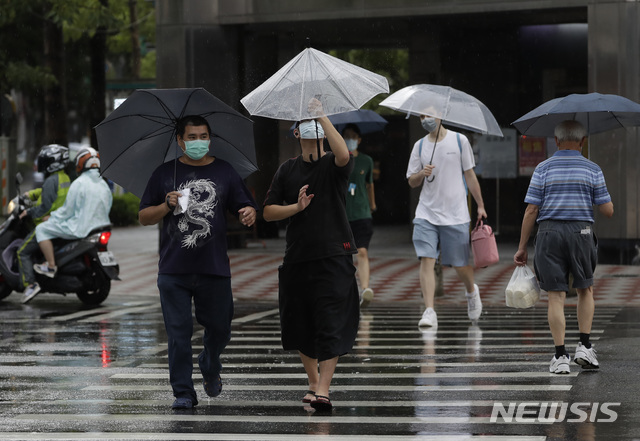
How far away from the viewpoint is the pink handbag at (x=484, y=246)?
10930 millimetres

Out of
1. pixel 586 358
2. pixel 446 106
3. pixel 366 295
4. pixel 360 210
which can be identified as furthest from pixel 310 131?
pixel 366 295

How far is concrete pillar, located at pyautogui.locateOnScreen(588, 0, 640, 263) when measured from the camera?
16516mm

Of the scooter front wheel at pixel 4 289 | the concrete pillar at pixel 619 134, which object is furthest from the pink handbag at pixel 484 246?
the concrete pillar at pixel 619 134

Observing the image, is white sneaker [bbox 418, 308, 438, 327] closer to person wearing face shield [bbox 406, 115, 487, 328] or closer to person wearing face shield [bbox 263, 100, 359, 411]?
person wearing face shield [bbox 406, 115, 487, 328]

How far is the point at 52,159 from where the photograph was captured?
43.3 feet

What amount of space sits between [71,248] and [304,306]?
643 centimetres

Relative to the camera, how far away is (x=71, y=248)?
13.1m

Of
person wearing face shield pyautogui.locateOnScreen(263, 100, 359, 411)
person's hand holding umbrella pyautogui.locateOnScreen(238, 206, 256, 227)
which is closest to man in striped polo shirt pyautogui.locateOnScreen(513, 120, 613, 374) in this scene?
person wearing face shield pyautogui.locateOnScreen(263, 100, 359, 411)

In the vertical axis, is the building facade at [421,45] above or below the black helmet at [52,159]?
above

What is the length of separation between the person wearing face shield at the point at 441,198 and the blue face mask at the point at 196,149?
404 cm

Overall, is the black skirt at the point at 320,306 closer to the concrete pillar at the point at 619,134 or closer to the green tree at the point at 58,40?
the concrete pillar at the point at 619,134

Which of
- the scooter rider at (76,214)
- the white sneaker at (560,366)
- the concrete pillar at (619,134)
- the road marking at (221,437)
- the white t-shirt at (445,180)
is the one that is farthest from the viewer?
the concrete pillar at (619,134)

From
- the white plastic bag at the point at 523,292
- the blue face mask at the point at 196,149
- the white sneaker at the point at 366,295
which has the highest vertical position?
the blue face mask at the point at 196,149

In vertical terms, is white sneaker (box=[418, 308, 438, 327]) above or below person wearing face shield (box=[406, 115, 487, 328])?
below
